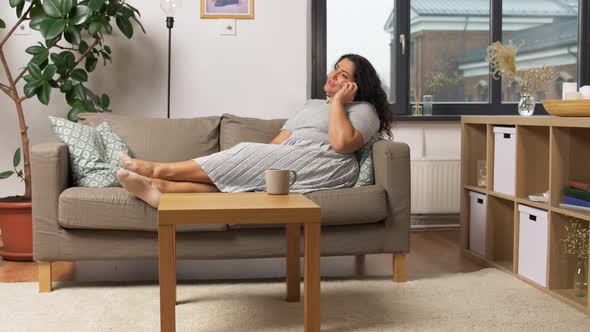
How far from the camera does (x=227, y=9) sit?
14.6 feet

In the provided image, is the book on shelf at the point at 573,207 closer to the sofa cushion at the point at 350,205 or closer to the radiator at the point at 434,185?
the sofa cushion at the point at 350,205

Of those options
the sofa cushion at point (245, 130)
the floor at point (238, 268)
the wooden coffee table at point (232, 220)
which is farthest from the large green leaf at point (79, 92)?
the wooden coffee table at point (232, 220)

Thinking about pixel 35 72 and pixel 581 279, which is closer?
pixel 581 279

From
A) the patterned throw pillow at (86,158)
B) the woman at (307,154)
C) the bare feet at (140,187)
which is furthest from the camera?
the patterned throw pillow at (86,158)

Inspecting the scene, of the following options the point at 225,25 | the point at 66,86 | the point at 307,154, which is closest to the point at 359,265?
the point at 307,154

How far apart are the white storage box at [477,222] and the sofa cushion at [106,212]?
155cm

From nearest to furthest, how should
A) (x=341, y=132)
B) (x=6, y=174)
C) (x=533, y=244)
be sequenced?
(x=533, y=244), (x=341, y=132), (x=6, y=174)

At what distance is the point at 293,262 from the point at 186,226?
483 mm

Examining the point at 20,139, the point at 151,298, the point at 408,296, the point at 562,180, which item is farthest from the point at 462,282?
the point at 20,139

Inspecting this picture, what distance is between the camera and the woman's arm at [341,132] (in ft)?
11.1

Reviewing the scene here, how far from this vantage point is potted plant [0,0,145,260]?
12.2 ft

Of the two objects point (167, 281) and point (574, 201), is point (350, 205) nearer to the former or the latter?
point (574, 201)

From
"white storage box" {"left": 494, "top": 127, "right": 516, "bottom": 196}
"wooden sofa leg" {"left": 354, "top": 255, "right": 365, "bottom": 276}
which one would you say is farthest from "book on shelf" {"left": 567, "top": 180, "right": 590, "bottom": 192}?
"wooden sofa leg" {"left": 354, "top": 255, "right": 365, "bottom": 276}

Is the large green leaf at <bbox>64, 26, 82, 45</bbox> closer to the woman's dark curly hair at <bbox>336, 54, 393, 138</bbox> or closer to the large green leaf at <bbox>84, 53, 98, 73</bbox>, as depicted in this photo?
the large green leaf at <bbox>84, 53, 98, 73</bbox>
